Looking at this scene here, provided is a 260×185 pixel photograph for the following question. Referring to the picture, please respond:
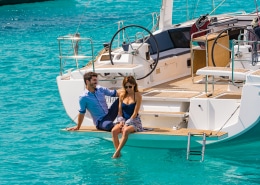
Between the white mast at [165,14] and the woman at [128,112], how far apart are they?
13.1 feet

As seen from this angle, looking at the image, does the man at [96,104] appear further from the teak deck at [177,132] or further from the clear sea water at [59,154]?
the clear sea water at [59,154]

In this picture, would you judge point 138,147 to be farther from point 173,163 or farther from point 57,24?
point 57,24

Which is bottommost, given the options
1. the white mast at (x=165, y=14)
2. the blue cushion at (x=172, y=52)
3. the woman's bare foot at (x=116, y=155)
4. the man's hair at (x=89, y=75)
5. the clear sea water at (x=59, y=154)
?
the clear sea water at (x=59, y=154)

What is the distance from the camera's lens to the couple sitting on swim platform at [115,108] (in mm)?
13133

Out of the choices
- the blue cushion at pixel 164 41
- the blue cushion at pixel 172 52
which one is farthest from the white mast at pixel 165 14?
the blue cushion at pixel 172 52

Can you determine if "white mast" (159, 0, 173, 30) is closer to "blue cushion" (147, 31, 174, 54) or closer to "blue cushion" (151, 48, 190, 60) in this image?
"blue cushion" (147, 31, 174, 54)

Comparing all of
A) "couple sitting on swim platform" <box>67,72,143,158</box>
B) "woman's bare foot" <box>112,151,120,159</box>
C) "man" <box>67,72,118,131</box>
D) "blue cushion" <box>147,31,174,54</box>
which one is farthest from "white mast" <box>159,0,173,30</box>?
"woman's bare foot" <box>112,151,120,159</box>

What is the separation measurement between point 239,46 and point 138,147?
234cm

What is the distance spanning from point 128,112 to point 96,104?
0.56 meters

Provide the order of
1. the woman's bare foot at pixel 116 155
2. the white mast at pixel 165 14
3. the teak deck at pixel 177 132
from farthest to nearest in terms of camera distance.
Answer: the white mast at pixel 165 14 < the woman's bare foot at pixel 116 155 < the teak deck at pixel 177 132

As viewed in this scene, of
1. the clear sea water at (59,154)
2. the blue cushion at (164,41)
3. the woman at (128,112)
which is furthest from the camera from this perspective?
the blue cushion at (164,41)

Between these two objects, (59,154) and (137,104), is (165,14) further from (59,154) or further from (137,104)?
(137,104)

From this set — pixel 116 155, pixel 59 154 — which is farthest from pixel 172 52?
pixel 116 155

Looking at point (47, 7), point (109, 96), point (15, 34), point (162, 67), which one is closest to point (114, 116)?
point (109, 96)
